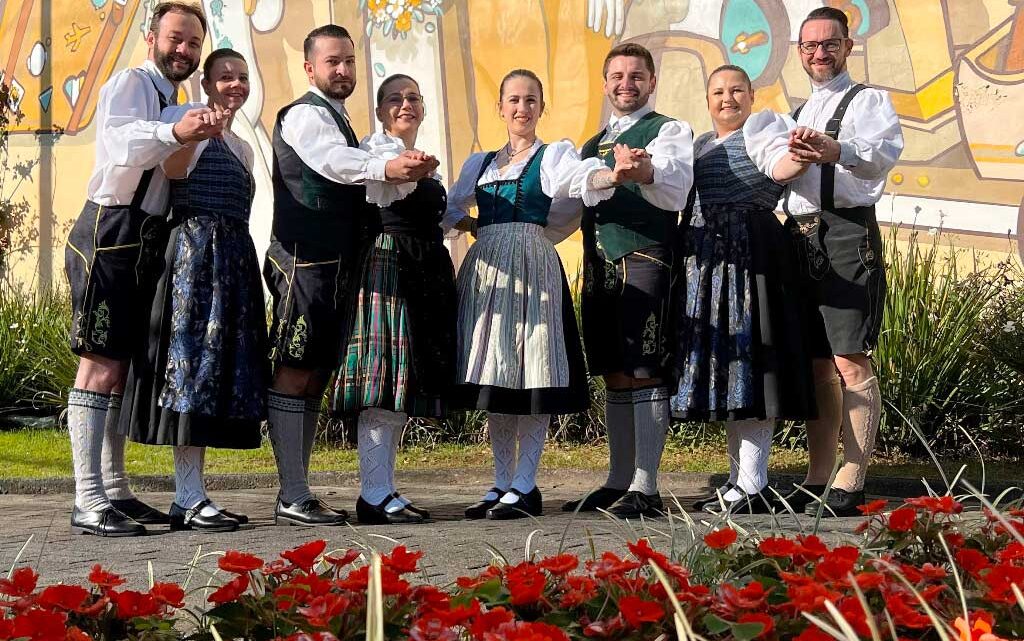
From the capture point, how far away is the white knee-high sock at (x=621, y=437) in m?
4.66

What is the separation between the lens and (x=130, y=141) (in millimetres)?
3889

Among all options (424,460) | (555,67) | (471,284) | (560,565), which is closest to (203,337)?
(471,284)

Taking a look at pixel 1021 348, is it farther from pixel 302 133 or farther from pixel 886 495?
pixel 302 133

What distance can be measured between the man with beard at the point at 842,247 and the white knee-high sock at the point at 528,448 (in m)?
0.93

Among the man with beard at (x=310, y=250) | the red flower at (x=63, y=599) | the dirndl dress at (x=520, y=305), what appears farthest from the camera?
the dirndl dress at (x=520, y=305)

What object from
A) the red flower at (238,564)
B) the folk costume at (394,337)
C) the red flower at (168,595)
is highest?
the folk costume at (394,337)

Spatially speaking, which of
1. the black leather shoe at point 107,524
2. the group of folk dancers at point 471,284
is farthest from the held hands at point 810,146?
the black leather shoe at point 107,524

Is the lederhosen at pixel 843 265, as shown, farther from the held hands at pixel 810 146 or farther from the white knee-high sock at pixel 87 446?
the white knee-high sock at pixel 87 446

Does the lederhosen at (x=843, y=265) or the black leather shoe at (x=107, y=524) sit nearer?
the black leather shoe at (x=107, y=524)

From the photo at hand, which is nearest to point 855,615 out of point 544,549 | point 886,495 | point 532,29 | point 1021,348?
point 544,549

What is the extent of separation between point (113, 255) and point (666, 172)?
182 cm

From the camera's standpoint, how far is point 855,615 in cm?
147

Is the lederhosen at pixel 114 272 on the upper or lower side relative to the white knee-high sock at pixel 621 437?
upper

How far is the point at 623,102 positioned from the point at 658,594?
10.5 feet
